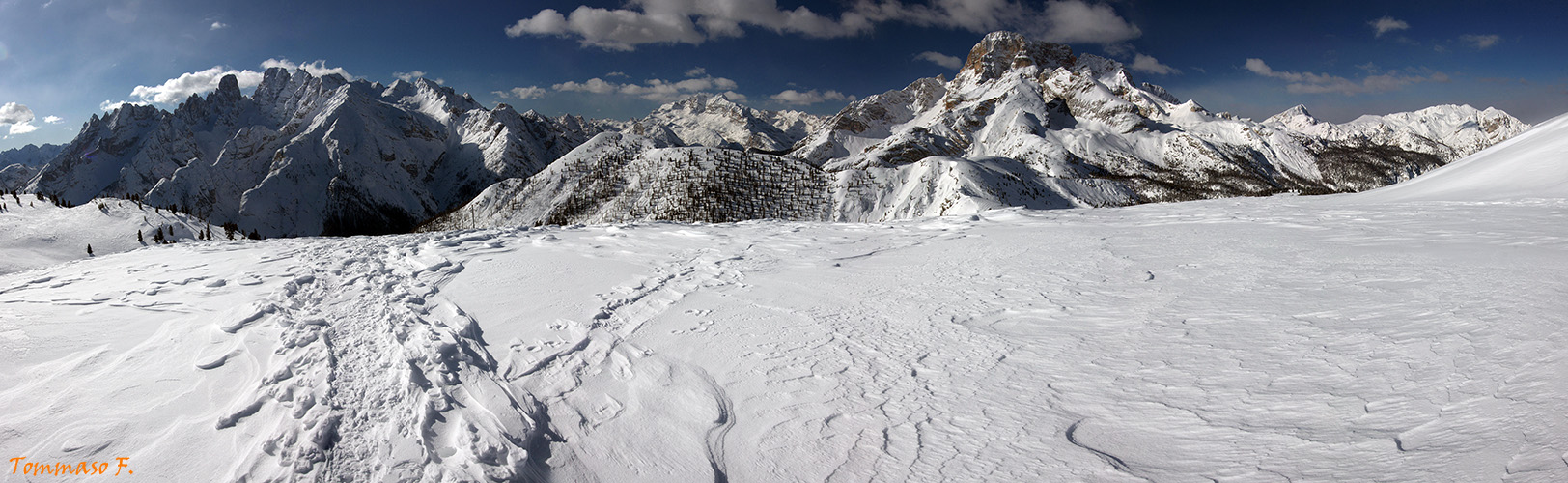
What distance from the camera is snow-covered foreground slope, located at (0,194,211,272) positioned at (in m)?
12.6

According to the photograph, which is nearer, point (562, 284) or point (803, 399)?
point (803, 399)

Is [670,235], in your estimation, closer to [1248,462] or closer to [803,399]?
[803,399]

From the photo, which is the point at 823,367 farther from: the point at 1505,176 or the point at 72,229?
the point at 1505,176

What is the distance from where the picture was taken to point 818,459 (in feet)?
13.3

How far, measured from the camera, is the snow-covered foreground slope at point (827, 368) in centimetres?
384

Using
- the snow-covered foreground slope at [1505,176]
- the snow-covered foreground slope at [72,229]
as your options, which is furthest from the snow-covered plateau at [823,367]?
the snow-covered foreground slope at [1505,176]

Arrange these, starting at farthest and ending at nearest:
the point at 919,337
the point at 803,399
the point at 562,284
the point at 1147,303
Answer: the point at 562,284 → the point at 1147,303 → the point at 919,337 → the point at 803,399

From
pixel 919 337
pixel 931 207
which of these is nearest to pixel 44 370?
pixel 919 337

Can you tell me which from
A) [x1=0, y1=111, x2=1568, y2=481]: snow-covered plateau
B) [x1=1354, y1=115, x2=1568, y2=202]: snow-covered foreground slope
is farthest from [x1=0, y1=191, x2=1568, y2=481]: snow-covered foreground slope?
[x1=1354, y1=115, x2=1568, y2=202]: snow-covered foreground slope

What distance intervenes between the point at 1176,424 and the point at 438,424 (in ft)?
17.6
